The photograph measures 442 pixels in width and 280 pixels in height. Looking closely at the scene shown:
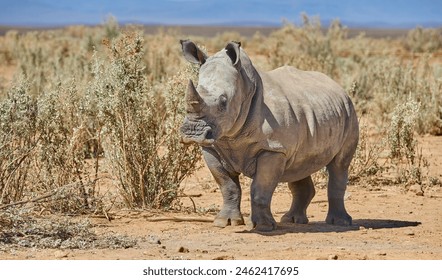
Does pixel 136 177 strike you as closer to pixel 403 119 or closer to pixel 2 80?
pixel 403 119

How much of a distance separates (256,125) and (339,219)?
5.27 feet

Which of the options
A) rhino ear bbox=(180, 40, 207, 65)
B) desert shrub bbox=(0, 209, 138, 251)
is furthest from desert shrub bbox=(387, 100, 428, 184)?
desert shrub bbox=(0, 209, 138, 251)

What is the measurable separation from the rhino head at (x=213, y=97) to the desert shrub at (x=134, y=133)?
1455mm

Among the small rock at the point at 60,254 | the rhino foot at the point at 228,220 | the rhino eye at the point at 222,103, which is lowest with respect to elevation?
the small rock at the point at 60,254

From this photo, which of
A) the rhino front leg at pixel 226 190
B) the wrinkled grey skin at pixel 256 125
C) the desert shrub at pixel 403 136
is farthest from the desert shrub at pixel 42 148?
the desert shrub at pixel 403 136

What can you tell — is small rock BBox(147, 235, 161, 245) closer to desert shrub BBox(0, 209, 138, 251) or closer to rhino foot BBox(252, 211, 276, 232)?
desert shrub BBox(0, 209, 138, 251)

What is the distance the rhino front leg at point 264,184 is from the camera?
8477 millimetres

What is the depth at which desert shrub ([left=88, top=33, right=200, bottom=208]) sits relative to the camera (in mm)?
9891

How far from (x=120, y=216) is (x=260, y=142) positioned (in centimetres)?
187

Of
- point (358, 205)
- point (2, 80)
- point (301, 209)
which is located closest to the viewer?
point (301, 209)

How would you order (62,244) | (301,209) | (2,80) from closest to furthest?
(62,244) → (301,209) → (2,80)

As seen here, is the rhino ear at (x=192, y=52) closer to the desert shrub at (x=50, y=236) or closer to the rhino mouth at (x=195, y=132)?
the rhino mouth at (x=195, y=132)
